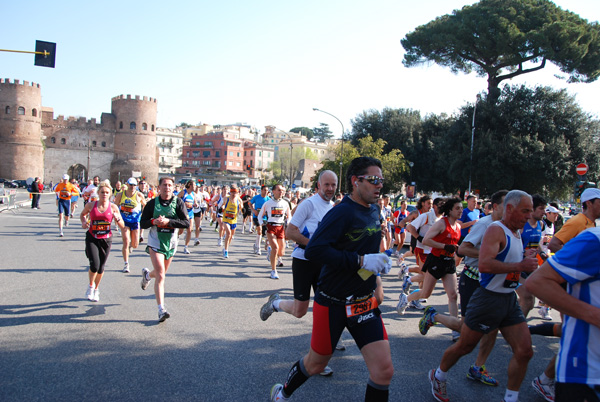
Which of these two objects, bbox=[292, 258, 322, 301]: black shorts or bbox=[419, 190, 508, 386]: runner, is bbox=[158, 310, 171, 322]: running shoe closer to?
bbox=[292, 258, 322, 301]: black shorts

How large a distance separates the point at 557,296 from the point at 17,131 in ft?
278

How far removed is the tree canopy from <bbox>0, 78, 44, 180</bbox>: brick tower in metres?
64.2

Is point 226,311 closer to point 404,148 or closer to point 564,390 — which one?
point 564,390

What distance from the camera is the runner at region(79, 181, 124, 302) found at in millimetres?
6496

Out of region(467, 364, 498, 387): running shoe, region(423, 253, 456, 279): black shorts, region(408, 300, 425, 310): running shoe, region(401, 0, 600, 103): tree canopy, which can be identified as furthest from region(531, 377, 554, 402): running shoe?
region(401, 0, 600, 103): tree canopy

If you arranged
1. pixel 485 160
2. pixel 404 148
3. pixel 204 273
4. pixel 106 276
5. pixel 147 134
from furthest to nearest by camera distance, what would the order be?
1. pixel 147 134
2. pixel 404 148
3. pixel 485 160
4. pixel 204 273
5. pixel 106 276

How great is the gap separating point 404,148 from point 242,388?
43.0 meters

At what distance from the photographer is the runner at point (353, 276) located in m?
2.96

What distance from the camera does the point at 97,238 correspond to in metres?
6.64

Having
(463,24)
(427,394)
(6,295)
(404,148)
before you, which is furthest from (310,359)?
(404,148)

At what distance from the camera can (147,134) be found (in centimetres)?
8200

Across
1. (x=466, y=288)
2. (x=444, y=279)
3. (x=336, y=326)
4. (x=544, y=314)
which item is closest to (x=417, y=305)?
(x=444, y=279)

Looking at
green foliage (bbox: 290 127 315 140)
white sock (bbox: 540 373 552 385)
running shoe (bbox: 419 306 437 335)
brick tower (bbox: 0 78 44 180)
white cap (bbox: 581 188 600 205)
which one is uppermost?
green foliage (bbox: 290 127 315 140)

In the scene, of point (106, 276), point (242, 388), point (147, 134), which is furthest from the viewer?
point (147, 134)
